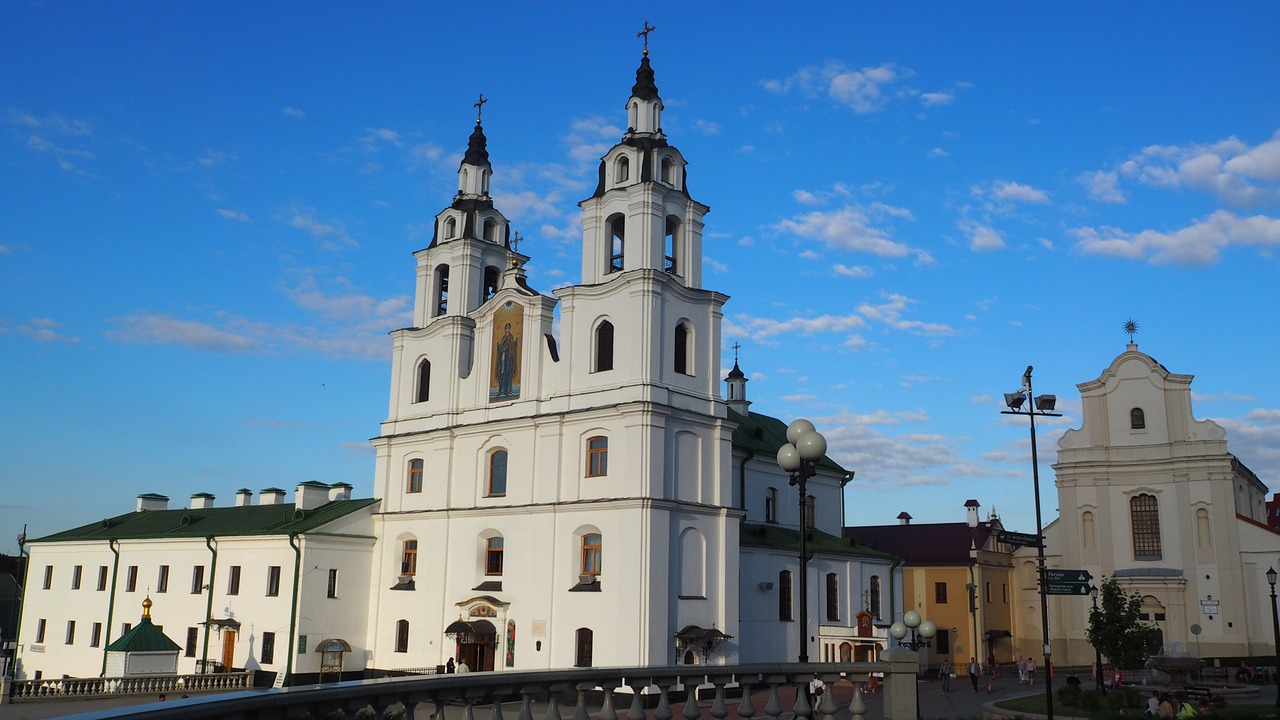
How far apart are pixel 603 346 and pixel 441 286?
11.0m

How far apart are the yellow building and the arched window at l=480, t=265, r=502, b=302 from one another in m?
28.2

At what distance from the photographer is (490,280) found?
4378cm

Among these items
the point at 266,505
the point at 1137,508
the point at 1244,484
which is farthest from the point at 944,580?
→ the point at 266,505

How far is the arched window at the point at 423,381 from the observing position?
139ft

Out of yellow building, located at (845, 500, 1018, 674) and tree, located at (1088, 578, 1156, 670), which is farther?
yellow building, located at (845, 500, 1018, 674)

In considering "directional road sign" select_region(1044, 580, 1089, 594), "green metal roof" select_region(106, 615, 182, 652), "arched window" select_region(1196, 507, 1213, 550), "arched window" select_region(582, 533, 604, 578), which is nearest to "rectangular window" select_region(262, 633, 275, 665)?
"green metal roof" select_region(106, 615, 182, 652)

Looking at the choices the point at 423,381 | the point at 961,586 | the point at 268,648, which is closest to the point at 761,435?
the point at 423,381

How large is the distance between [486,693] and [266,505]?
1669 inches

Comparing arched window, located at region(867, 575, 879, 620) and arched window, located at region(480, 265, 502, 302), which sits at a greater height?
arched window, located at region(480, 265, 502, 302)

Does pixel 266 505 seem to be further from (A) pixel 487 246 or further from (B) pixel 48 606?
(A) pixel 487 246

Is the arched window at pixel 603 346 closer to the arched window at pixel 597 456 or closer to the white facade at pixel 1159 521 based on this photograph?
the arched window at pixel 597 456

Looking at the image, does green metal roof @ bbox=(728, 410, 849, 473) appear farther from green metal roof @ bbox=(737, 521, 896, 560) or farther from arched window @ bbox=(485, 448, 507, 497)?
arched window @ bbox=(485, 448, 507, 497)

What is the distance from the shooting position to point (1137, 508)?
181ft

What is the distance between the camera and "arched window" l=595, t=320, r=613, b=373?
3559 centimetres
